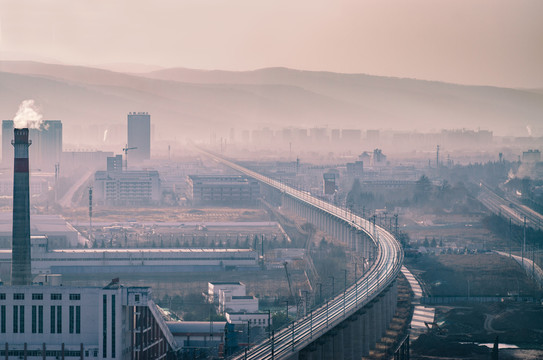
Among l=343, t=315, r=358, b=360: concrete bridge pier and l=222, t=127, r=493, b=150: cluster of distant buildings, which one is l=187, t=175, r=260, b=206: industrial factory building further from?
l=222, t=127, r=493, b=150: cluster of distant buildings

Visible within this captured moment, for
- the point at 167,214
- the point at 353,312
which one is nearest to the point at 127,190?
the point at 167,214

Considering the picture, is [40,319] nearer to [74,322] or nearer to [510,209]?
[74,322]

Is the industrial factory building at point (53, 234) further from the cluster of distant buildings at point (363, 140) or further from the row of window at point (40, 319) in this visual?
the cluster of distant buildings at point (363, 140)

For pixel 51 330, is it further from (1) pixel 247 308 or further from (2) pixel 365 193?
(2) pixel 365 193

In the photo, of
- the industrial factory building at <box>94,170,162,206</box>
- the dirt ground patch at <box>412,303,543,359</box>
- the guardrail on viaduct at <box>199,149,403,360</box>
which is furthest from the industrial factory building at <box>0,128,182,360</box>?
the industrial factory building at <box>94,170,162,206</box>

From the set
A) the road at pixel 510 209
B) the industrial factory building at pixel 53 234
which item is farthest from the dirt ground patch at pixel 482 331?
the road at pixel 510 209
